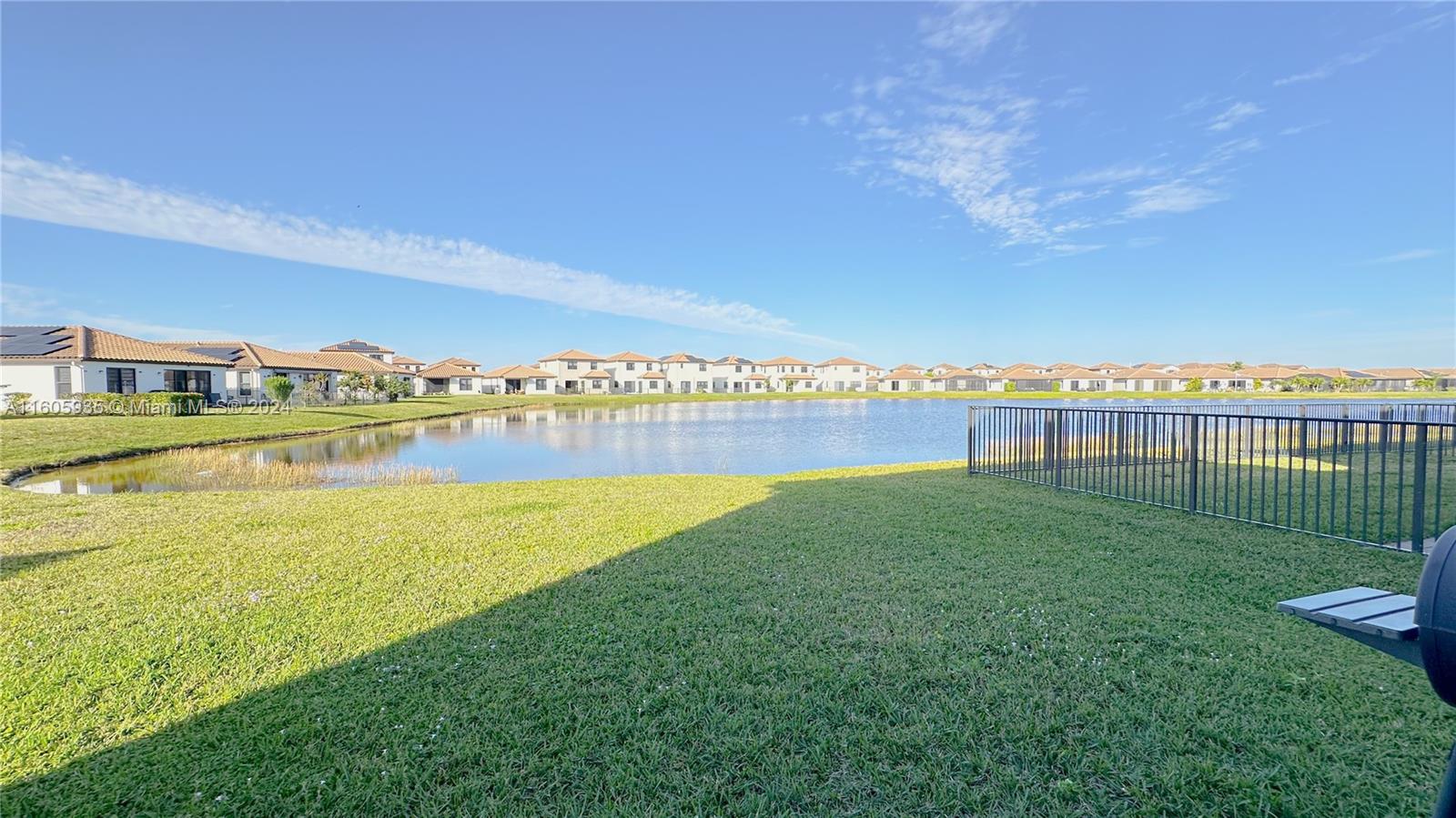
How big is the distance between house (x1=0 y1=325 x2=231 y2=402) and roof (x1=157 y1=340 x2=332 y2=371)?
11.9 feet

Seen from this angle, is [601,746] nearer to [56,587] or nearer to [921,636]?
[921,636]

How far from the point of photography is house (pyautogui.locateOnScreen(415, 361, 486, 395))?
59562 mm

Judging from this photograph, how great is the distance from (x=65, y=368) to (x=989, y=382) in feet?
271

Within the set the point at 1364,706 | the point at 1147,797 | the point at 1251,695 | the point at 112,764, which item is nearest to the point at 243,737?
the point at 112,764

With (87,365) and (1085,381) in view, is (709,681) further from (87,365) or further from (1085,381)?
(1085,381)

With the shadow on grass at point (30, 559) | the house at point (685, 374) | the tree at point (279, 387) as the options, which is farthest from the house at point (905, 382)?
the shadow on grass at point (30, 559)

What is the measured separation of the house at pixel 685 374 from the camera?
2992 inches

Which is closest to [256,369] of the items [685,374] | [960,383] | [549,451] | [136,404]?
[136,404]

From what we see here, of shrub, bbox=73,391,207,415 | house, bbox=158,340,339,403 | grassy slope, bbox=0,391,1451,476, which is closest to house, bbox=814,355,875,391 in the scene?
house, bbox=158,340,339,403

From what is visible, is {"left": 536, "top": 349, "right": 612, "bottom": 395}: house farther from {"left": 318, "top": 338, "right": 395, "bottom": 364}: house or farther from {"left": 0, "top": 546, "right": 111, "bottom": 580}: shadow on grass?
{"left": 0, "top": 546, "right": 111, "bottom": 580}: shadow on grass

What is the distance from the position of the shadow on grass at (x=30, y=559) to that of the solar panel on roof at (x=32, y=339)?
2796 cm

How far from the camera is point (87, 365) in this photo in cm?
2408

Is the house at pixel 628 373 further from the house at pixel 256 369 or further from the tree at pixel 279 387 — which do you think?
the tree at pixel 279 387

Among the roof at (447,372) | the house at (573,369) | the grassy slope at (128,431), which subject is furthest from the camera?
the house at (573,369)
